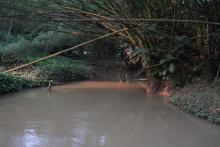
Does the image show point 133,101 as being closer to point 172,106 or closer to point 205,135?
point 172,106

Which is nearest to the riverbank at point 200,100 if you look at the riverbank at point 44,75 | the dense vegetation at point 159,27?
the dense vegetation at point 159,27

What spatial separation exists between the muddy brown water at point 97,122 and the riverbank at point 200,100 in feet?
0.52

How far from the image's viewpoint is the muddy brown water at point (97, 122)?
6.47m

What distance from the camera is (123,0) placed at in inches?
380

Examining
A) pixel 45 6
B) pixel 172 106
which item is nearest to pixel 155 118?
pixel 172 106

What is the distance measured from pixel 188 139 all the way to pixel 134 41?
4.78m

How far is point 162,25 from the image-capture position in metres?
9.95

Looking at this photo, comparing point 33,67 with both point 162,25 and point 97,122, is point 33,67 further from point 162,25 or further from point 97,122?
point 97,122

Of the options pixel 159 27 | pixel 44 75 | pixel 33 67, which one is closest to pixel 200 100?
pixel 159 27

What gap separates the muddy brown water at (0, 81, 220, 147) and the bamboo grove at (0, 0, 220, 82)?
1058 millimetres

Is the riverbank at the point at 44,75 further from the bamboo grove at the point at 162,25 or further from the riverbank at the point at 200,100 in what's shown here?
the riverbank at the point at 200,100

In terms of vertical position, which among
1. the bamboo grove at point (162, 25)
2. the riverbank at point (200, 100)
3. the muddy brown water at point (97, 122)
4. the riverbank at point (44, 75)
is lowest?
the muddy brown water at point (97, 122)

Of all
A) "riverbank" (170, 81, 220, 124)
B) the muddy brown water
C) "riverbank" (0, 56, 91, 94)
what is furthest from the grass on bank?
"riverbank" (170, 81, 220, 124)

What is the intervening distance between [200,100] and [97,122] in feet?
7.43
